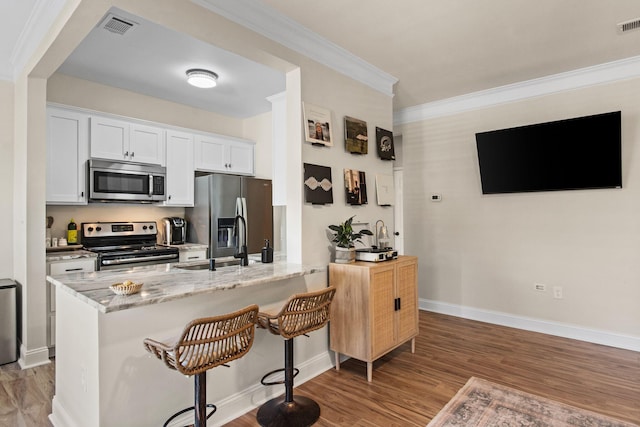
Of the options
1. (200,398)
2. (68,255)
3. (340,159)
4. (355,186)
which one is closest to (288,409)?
(200,398)

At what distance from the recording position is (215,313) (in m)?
2.24

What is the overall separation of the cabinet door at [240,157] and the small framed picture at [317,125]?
2.33 metres

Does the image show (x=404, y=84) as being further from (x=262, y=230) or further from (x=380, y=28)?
(x=262, y=230)

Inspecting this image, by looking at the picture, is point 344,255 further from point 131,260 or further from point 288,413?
point 131,260

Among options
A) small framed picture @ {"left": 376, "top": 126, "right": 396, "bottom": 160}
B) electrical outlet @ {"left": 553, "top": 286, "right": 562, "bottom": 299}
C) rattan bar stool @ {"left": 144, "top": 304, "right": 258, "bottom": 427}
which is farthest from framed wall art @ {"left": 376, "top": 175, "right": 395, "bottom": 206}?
rattan bar stool @ {"left": 144, "top": 304, "right": 258, "bottom": 427}

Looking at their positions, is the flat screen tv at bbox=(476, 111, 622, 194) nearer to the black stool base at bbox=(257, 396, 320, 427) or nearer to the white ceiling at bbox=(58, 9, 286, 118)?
the white ceiling at bbox=(58, 9, 286, 118)

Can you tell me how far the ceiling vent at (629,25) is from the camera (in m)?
2.65

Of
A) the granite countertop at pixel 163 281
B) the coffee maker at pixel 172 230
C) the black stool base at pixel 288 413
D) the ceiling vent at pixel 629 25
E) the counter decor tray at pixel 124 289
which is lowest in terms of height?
the black stool base at pixel 288 413

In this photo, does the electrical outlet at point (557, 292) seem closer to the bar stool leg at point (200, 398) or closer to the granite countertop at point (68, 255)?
the bar stool leg at point (200, 398)

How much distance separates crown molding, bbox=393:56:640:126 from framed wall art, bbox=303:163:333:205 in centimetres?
227

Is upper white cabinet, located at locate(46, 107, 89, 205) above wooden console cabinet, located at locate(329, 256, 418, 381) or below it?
above

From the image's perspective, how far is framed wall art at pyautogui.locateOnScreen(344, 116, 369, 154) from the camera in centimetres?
330

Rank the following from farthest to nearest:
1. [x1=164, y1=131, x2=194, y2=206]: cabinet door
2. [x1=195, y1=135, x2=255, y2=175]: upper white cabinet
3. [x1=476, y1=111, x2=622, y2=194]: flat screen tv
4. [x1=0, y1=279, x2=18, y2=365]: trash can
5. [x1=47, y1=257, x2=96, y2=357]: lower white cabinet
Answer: [x1=195, y1=135, x2=255, y2=175]: upper white cabinet → [x1=164, y1=131, x2=194, y2=206]: cabinet door → [x1=476, y1=111, x2=622, y2=194]: flat screen tv → [x1=47, y1=257, x2=96, y2=357]: lower white cabinet → [x1=0, y1=279, x2=18, y2=365]: trash can

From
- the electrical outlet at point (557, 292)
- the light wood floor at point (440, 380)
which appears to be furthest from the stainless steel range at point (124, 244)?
the electrical outlet at point (557, 292)
